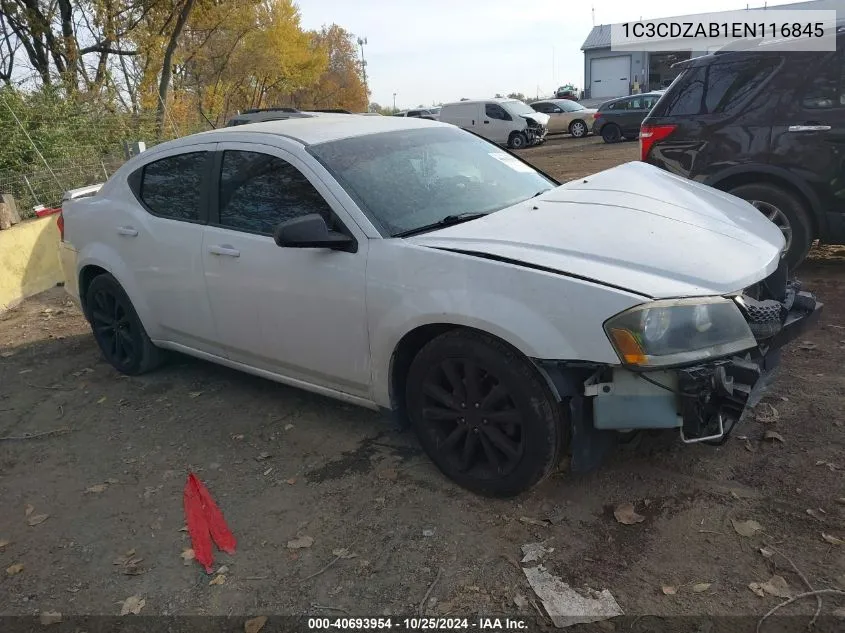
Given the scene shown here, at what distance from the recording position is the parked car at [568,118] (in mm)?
25969

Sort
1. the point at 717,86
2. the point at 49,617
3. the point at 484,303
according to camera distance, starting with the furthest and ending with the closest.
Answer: the point at 717,86, the point at 484,303, the point at 49,617

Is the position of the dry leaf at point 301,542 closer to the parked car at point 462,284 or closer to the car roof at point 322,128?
the parked car at point 462,284

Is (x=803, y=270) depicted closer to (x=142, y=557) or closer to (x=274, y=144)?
(x=274, y=144)

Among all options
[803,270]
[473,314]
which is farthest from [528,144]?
[473,314]

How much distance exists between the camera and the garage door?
42.6 metres

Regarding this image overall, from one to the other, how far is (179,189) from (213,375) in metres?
1.40

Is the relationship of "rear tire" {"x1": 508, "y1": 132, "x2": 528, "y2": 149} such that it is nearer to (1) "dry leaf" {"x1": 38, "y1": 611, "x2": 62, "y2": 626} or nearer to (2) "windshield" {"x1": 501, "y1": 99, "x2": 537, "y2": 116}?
(2) "windshield" {"x1": 501, "y1": 99, "x2": 537, "y2": 116}

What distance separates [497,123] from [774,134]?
19569 millimetres

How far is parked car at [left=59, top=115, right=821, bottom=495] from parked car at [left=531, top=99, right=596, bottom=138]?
2322cm

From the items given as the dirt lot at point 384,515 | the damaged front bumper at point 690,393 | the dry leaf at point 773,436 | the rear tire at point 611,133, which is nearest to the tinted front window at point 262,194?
the dirt lot at point 384,515

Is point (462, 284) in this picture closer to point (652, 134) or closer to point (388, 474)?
point (388, 474)

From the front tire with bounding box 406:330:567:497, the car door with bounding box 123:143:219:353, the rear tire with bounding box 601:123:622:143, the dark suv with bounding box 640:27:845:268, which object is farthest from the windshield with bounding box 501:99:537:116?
the front tire with bounding box 406:330:567:497

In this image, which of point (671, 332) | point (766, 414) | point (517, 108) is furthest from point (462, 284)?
point (517, 108)

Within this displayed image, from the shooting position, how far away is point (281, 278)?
3.51 metres
